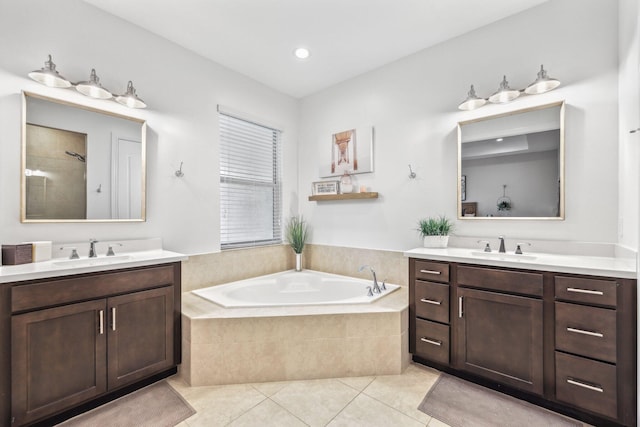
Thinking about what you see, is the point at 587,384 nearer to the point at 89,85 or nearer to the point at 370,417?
the point at 370,417

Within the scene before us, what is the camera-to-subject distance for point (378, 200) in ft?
9.96

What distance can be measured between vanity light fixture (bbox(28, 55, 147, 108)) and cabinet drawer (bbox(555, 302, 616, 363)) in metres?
3.21

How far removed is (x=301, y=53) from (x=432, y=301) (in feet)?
8.13

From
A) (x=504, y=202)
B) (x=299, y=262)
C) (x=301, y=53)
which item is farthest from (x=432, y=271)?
(x=301, y=53)

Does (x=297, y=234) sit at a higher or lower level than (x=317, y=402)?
higher

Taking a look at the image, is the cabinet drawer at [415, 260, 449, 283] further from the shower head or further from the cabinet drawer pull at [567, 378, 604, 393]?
the shower head

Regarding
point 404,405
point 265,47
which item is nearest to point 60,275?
point 404,405

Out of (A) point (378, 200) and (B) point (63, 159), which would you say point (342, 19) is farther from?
(B) point (63, 159)

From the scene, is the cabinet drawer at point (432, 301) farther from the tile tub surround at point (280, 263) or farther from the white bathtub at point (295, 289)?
the tile tub surround at point (280, 263)

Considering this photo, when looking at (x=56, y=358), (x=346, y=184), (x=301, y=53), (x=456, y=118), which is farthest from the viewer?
(x=346, y=184)

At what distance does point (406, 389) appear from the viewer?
1967 millimetres

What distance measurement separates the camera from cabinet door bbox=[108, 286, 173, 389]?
180cm

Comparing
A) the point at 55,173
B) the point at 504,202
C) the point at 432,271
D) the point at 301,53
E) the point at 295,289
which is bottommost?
the point at 295,289

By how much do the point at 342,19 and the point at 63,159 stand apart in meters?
2.30
